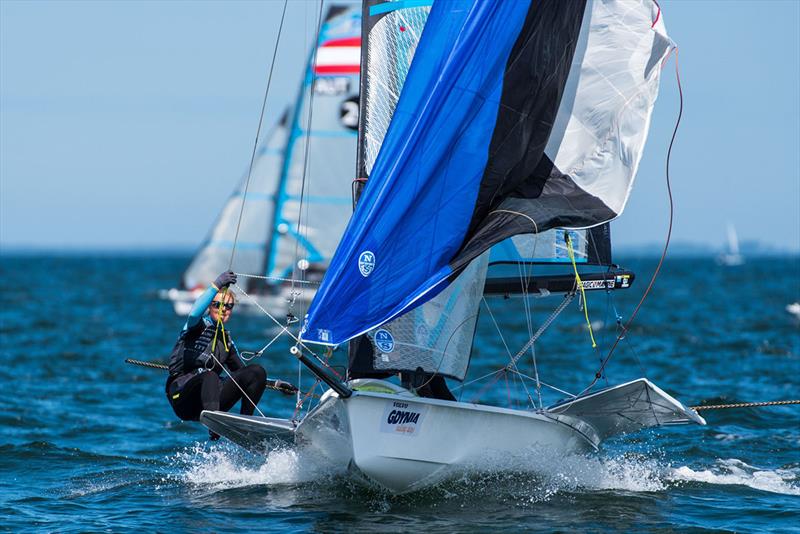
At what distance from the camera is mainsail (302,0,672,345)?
741 centimetres

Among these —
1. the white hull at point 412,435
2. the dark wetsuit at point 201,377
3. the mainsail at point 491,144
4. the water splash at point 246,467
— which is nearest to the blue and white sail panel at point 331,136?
the water splash at point 246,467

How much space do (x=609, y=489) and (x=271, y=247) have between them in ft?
59.8

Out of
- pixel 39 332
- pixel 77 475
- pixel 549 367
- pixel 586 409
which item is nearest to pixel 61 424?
pixel 77 475

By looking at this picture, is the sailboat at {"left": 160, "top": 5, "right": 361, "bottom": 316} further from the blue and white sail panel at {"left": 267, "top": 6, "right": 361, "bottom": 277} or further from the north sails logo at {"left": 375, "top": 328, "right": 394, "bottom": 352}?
the north sails logo at {"left": 375, "top": 328, "right": 394, "bottom": 352}

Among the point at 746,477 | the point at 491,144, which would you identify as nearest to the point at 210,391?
the point at 491,144

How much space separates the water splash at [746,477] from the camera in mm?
8680

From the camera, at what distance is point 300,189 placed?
2552 cm

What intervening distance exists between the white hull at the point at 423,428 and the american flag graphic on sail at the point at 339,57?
15.4 m

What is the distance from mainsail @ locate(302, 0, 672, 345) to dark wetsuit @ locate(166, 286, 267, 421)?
3.50ft

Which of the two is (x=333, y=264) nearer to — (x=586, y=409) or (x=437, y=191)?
(x=437, y=191)

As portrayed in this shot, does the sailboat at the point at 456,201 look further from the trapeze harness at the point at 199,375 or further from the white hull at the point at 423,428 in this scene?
the trapeze harness at the point at 199,375

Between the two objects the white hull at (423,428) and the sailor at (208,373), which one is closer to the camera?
the white hull at (423,428)

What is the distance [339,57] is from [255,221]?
6580mm

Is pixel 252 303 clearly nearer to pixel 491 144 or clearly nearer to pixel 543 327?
pixel 543 327
